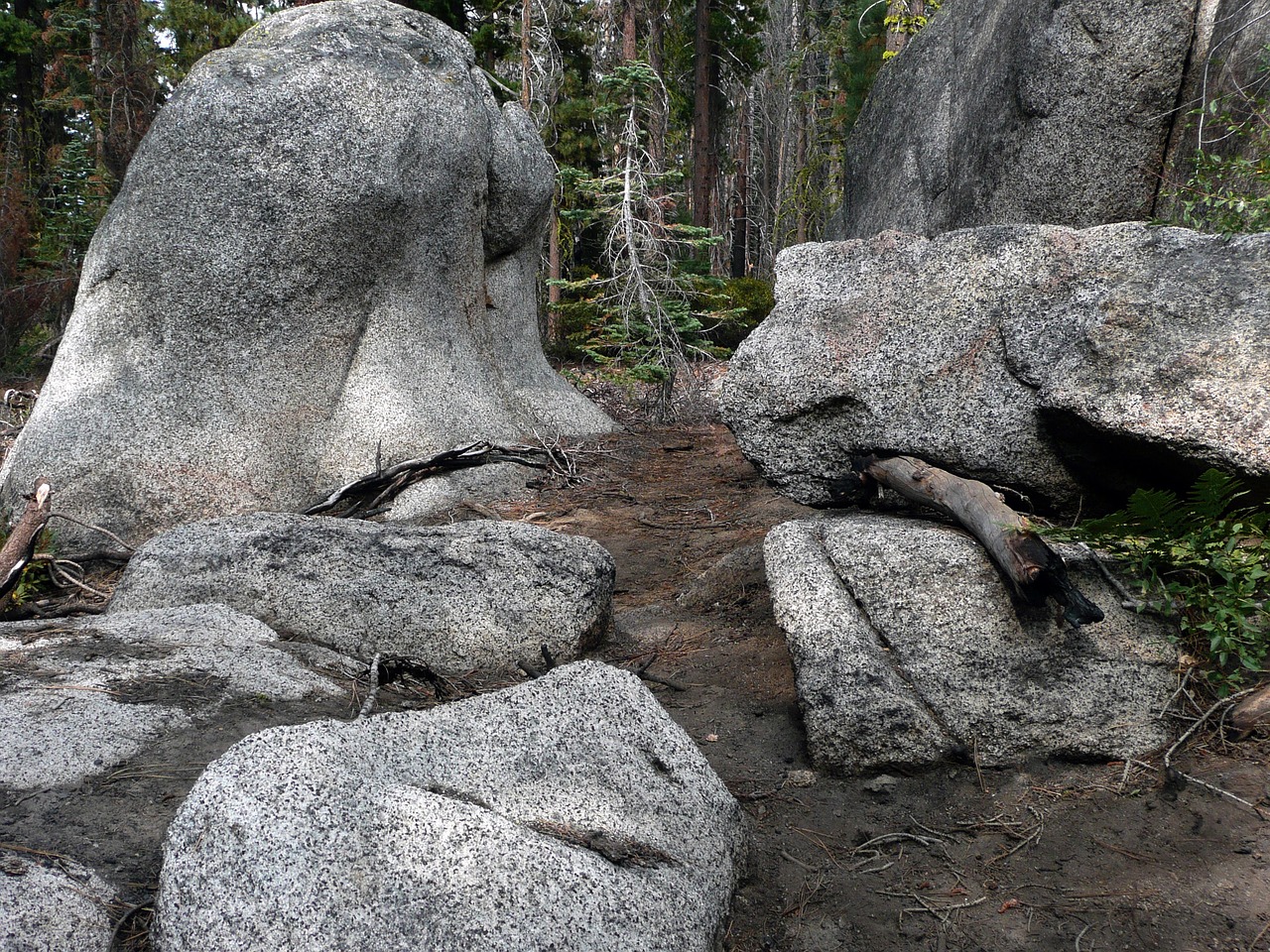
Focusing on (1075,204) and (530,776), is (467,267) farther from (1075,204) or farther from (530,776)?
(530,776)

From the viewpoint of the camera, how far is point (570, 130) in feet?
48.3

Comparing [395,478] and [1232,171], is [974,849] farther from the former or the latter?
[395,478]

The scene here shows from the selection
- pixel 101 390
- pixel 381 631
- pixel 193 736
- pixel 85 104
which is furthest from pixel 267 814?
pixel 85 104

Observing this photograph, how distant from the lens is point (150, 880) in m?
2.15

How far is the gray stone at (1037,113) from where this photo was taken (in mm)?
6617

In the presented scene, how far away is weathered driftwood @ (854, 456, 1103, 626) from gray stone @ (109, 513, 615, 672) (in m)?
1.46

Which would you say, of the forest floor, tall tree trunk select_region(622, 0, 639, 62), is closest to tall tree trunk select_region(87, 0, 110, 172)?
tall tree trunk select_region(622, 0, 639, 62)

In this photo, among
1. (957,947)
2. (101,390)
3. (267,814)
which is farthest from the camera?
(101,390)

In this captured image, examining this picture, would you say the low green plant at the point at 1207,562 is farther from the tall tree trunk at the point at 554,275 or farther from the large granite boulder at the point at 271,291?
the tall tree trunk at the point at 554,275

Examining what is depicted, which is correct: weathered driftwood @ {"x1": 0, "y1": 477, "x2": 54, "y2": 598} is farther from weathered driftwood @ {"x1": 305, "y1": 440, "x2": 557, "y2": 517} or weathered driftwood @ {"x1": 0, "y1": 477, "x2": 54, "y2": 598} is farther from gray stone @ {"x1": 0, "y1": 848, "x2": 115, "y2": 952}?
gray stone @ {"x1": 0, "y1": 848, "x2": 115, "y2": 952}

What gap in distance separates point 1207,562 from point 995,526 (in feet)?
2.25

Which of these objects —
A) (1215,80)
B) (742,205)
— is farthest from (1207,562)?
(742,205)

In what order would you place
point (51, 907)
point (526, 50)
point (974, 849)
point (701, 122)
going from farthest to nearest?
point (701, 122) < point (526, 50) < point (974, 849) < point (51, 907)

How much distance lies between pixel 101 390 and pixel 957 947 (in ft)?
20.7
